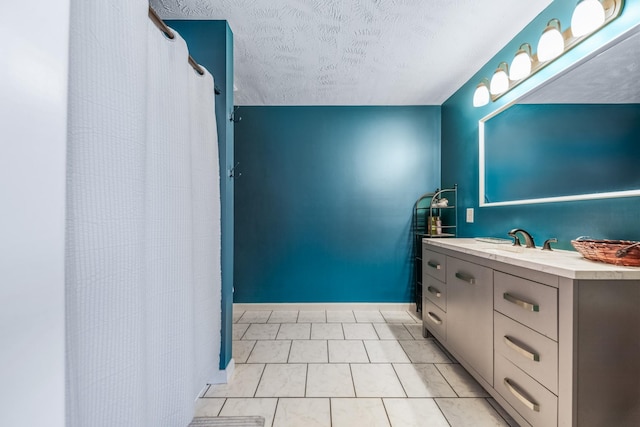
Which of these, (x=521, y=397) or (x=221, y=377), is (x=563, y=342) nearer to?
(x=521, y=397)

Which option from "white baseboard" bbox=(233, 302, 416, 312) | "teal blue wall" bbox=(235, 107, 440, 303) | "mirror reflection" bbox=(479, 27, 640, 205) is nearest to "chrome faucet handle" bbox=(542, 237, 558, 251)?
"mirror reflection" bbox=(479, 27, 640, 205)

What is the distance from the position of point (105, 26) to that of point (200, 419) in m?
1.70

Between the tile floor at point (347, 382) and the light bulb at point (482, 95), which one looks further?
the light bulb at point (482, 95)

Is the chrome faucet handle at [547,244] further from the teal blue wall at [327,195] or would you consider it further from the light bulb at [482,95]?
the teal blue wall at [327,195]

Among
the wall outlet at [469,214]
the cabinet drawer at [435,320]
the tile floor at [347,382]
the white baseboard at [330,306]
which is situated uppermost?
the wall outlet at [469,214]

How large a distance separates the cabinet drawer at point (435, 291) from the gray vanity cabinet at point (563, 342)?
49 centimetres

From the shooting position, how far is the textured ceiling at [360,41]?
1.64 m

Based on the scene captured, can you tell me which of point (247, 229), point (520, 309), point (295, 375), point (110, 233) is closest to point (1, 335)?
point (110, 233)

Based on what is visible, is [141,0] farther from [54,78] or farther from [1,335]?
[1,335]

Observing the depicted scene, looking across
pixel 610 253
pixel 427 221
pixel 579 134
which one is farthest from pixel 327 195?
pixel 610 253

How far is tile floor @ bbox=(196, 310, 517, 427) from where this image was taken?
4.72 ft

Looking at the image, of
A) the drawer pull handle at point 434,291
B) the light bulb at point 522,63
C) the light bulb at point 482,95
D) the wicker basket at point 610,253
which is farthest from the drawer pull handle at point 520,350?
the light bulb at point 482,95

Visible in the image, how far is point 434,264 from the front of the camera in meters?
2.14

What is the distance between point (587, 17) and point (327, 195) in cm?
224
